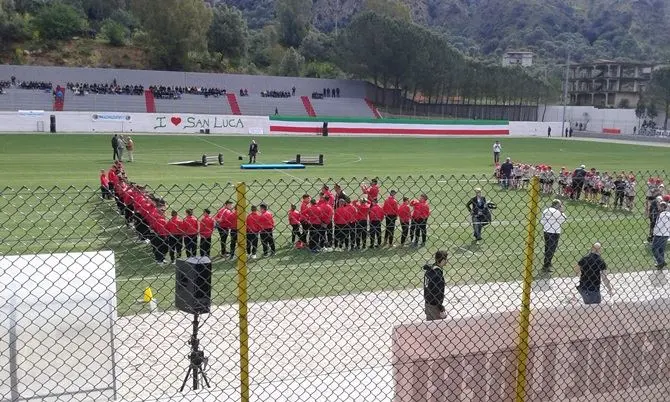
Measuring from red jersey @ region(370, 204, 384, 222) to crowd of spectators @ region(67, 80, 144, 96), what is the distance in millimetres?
49466

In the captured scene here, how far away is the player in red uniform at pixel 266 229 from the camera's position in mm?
13609

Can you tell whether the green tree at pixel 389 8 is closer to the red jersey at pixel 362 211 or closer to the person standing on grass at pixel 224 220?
the red jersey at pixel 362 211


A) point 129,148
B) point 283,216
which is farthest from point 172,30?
point 283,216

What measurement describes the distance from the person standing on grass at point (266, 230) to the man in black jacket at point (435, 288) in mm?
5477

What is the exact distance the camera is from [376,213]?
15445mm

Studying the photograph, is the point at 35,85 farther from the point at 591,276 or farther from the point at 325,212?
the point at 591,276

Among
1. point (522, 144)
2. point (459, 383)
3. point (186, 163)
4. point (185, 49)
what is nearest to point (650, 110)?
point (522, 144)

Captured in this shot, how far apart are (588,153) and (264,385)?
142ft

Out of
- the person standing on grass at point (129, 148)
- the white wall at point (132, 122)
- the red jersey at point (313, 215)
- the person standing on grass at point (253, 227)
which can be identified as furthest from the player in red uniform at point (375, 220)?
the white wall at point (132, 122)

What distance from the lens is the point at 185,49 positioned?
242ft

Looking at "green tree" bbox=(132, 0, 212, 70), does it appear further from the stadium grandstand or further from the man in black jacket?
the man in black jacket

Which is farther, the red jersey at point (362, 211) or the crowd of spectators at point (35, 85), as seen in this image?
the crowd of spectators at point (35, 85)

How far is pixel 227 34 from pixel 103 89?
2400 centimetres

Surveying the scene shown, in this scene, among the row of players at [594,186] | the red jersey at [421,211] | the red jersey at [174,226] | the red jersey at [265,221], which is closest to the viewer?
the red jersey at [174,226]
